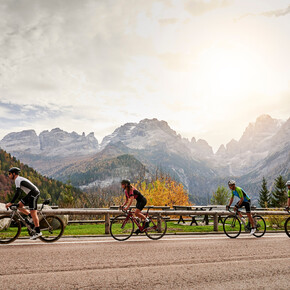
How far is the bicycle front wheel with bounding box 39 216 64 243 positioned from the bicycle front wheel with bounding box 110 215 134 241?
6.23 ft

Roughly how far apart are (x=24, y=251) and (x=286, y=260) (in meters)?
6.59

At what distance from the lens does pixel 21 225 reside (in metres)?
9.25

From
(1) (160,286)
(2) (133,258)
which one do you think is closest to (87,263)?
(2) (133,258)

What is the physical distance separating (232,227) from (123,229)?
4.34m

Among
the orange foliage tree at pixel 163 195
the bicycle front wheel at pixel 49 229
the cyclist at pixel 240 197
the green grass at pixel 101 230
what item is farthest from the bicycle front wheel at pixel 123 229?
the orange foliage tree at pixel 163 195

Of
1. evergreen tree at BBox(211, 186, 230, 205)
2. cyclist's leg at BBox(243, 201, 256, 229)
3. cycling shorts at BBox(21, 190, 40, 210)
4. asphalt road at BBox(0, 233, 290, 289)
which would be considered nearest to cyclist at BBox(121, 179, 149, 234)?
asphalt road at BBox(0, 233, 290, 289)

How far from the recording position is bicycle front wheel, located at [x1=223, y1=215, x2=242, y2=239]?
11367mm

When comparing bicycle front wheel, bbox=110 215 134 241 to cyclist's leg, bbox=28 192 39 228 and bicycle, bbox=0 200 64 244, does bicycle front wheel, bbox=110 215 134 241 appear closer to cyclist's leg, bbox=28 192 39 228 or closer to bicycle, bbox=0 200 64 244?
bicycle, bbox=0 200 64 244

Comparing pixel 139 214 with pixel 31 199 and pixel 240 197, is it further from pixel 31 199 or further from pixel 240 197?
pixel 240 197

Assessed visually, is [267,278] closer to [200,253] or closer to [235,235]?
[200,253]

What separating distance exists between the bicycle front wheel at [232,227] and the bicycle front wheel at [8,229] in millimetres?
7404

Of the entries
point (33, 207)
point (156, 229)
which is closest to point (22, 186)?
point (33, 207)

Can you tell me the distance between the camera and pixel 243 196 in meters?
11.7

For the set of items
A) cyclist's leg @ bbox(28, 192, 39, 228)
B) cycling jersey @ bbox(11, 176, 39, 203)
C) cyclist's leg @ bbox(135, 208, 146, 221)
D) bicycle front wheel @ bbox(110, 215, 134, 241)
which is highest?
cycling jersey @ bbox(11, 176, 39, 203)
